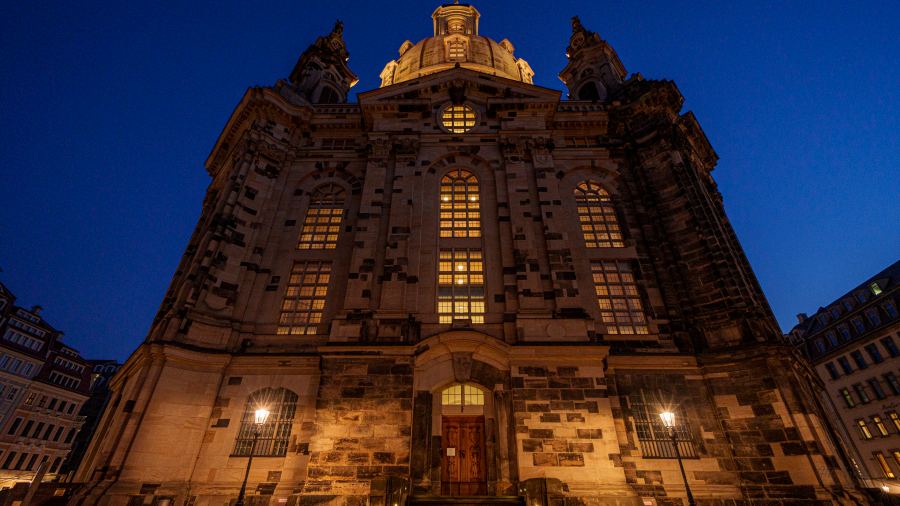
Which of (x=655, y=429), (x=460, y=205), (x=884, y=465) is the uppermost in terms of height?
(x=460, y=205)

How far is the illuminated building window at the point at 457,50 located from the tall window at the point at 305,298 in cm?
2909

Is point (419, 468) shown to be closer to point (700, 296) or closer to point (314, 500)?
point (314, 500)

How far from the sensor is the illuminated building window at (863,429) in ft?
129

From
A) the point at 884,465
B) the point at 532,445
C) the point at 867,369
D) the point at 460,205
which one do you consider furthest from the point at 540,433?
the point at 867,369

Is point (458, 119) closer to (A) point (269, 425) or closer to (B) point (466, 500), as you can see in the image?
(A) point (269, 425)

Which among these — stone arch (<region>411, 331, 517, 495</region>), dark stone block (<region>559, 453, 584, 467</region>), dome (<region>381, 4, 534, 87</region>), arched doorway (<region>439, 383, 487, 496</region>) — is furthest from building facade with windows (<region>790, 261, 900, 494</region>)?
dome (<region>381, 4, 534, 87</region>)

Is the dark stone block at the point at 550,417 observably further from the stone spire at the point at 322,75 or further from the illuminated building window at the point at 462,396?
the stone spire at the point at 322,75

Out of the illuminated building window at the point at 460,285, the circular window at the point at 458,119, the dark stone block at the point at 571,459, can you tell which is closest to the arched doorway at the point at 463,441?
the dark stone block at the point at 571,459

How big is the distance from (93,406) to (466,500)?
78.4 meters

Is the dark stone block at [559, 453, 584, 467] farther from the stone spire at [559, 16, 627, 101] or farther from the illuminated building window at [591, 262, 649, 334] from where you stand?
the stone spire at [559, 16, 627, 101]

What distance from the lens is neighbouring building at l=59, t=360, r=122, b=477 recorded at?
196 ft

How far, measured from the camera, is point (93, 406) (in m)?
66.6

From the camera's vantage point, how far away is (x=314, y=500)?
1407 centimetres

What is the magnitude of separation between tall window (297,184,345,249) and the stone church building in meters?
0.12
